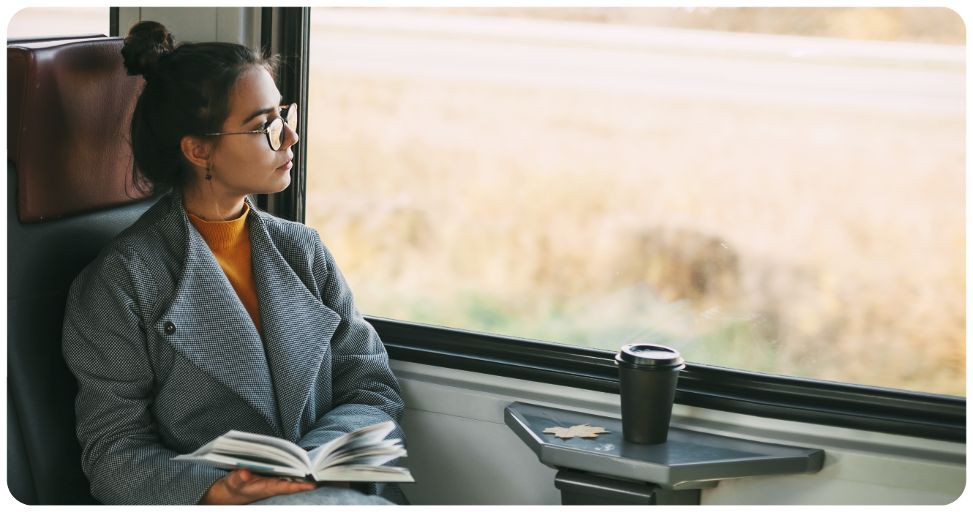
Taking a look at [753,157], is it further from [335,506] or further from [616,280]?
[335,506]

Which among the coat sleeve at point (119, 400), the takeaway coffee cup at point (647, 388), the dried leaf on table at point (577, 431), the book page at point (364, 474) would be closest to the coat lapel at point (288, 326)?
the coat sleeve at point (119, 400)

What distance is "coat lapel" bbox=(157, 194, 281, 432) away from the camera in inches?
76.2

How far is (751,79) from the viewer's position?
2.15 metres

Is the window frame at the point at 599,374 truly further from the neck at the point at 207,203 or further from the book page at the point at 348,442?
the book page at the point at 348,442

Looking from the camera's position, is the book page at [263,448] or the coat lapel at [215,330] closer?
the book page at [263,448]

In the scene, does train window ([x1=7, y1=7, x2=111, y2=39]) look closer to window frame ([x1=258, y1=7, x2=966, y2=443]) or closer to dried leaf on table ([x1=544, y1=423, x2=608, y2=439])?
window frame ([x1=258, y1=7, x2=966, y2=443])

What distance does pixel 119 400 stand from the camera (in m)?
1.89

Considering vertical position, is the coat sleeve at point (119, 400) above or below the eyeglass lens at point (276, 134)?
below

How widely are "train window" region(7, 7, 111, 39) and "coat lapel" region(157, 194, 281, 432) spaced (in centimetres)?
75

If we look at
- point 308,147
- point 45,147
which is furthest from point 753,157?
point 45,147

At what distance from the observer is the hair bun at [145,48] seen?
79.7 inches

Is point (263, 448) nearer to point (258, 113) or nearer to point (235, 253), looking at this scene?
point (235, 253)

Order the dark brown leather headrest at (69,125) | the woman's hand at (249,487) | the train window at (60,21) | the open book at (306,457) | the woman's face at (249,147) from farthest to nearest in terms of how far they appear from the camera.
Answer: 1. the train window at (60,21)
2. the woman's face at (249,147)
3. the dark brown leather headrest at (69,125)
4. the woman's hand at (249,487)
5. the open book at (306,457)

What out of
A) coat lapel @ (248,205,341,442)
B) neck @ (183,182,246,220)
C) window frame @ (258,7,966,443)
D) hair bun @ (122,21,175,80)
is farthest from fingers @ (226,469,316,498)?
hair bun @ (122,21,175,80)
